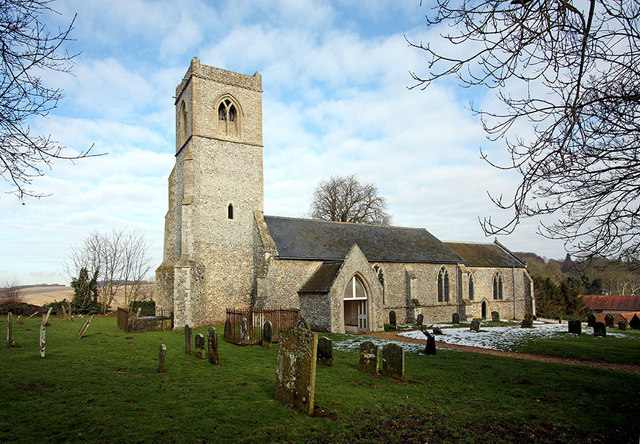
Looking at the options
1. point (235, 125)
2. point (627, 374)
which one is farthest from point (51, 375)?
point (235, 125)

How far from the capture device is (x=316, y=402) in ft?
26.6

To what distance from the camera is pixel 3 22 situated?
484 cm

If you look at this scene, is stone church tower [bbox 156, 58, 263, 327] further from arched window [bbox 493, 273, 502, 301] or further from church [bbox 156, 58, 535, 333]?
arched window [bbox 493, 273, 502, 301]

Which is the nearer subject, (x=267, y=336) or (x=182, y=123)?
(x=267, y=336)

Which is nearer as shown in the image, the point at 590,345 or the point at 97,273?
the point at 590,345

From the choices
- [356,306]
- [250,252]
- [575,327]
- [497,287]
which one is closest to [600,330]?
[575,327]

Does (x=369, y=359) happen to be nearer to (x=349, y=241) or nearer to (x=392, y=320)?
(x=392, y=320)

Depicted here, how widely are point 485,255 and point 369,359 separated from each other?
27.5m

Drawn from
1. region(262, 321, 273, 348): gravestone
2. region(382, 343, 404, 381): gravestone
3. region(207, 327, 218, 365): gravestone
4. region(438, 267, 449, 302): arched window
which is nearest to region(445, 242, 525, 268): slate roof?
region(438, 267, 449, 302): arched window

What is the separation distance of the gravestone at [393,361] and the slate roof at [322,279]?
33.2 ft

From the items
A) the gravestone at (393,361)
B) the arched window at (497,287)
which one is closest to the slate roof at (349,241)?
the arched window at (497,287)

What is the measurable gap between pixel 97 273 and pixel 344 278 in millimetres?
27605

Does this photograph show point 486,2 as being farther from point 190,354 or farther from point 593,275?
point 593,275

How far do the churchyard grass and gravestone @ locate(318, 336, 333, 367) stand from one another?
384 millimetres
